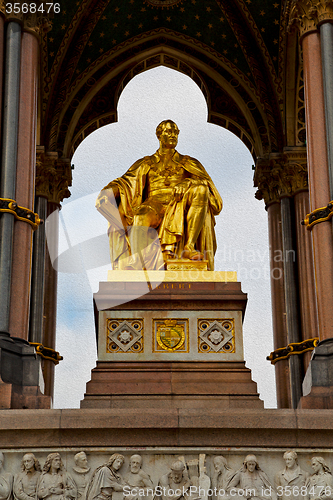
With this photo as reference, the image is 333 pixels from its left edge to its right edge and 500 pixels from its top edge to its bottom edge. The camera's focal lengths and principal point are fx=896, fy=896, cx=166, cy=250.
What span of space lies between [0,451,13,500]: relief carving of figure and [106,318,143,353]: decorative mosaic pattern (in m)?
2.88

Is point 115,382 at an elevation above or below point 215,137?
below

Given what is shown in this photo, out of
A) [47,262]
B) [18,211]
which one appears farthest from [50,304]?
[18,211]

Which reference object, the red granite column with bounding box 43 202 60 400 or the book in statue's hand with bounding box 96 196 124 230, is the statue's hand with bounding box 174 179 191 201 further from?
the red granite column with bounding box 43 202 60 400

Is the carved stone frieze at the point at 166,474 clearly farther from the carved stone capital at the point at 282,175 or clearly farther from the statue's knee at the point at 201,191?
the carved stone capital at the point at 282,175

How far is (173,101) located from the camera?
18.8m

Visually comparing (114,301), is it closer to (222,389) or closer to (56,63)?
Result: (222,389)

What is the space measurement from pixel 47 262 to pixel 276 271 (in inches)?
158

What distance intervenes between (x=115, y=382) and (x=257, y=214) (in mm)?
7903

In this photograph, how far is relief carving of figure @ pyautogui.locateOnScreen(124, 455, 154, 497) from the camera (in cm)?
861

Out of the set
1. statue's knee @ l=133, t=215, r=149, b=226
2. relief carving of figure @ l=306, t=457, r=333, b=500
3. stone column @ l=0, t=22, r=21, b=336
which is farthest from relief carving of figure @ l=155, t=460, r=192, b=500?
statue's knee @ l=133, t=215, r=149, b=226

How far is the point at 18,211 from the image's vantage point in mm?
10688

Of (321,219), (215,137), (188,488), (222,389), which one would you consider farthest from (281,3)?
(188,488)

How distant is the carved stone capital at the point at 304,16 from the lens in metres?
11.9

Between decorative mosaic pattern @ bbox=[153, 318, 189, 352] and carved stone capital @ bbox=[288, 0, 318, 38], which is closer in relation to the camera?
decorative mosaic pattern @ bbox=[153, 318, 189, 352]
